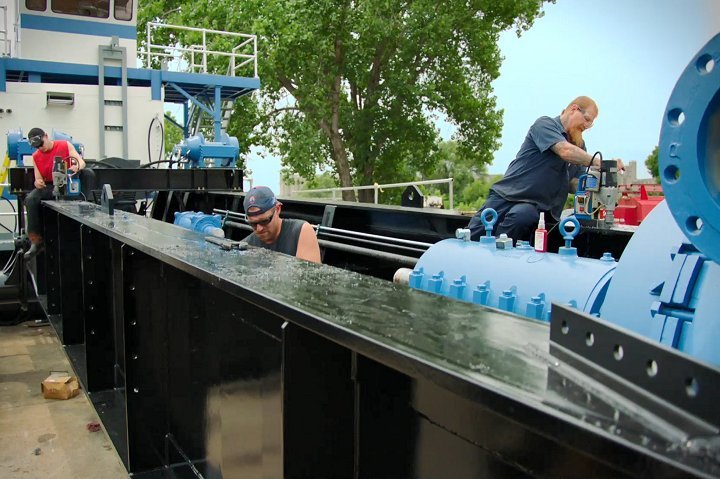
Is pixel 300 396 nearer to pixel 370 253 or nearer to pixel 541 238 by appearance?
pixel 541 238

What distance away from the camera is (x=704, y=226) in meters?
1.10

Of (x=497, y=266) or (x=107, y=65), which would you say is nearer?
(x=497, y=266)

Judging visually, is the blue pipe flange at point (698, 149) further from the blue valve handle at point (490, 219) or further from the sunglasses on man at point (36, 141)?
the sunglasses on man at point (36, 141)

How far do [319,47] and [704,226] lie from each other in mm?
22170

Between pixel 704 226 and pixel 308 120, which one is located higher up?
pixel 308 120

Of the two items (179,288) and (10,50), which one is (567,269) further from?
(10,50)

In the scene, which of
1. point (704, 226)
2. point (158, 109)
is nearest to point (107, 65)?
point (158, 109)

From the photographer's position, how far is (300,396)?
1.78 meters

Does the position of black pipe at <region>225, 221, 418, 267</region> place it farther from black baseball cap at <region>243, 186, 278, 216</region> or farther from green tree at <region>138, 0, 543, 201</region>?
green tree at <region>138, 0, 543, 201</region>

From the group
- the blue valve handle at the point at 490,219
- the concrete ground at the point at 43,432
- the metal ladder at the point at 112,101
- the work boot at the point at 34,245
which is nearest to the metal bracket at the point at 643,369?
the blue valve handle at the point at 490,219

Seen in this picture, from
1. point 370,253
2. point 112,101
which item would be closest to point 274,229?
point 370,253

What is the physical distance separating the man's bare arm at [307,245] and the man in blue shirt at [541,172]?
37.0 inches

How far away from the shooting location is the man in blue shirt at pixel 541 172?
3971 millimetres

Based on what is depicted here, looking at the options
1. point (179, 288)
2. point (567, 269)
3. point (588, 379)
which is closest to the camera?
point (588, 379)
